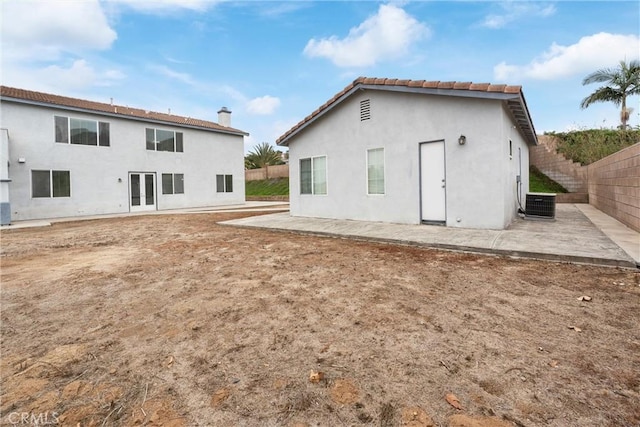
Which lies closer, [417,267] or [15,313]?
[15,313]

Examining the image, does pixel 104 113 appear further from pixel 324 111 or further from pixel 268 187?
pixel 268 187

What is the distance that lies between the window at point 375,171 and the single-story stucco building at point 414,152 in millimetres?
31

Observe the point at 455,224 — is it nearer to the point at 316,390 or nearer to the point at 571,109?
the point at 316,390

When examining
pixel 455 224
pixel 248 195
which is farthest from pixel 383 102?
pixel 248 195

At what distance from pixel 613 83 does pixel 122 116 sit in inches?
1157

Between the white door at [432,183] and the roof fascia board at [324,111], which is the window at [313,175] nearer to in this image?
the roof fascia board at [324,111]

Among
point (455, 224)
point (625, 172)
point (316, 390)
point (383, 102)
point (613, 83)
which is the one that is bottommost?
point (316, 390)

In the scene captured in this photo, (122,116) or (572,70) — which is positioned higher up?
(572,70)

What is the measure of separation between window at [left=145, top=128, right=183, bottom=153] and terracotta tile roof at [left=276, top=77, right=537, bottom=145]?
38.0 ft

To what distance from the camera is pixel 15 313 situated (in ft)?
11.4

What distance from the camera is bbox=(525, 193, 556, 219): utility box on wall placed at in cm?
923

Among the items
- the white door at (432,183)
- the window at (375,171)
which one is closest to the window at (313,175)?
the window at (375,171)

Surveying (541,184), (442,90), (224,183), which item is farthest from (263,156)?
(442,90)

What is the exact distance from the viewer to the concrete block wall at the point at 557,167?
624 inches
